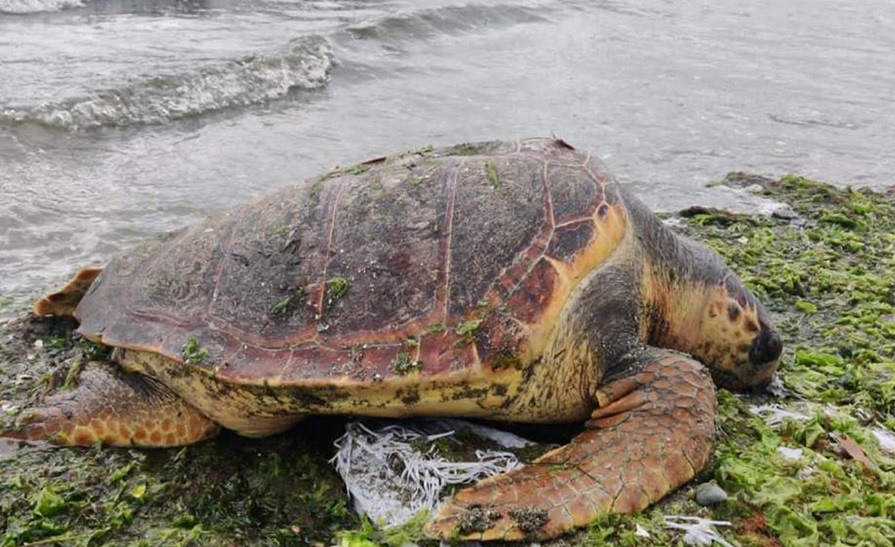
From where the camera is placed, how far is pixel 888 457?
2898 mm

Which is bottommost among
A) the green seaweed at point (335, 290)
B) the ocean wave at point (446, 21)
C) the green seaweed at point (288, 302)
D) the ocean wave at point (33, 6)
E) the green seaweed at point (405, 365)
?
the green seaweed at point (405, 365)

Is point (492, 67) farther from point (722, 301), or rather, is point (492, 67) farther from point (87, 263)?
point (722, 301)

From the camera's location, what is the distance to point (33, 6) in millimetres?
13172

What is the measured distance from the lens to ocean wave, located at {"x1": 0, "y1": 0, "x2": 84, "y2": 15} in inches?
506

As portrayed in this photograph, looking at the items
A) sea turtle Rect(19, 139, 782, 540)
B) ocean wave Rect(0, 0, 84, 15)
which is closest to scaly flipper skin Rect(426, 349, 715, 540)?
sea turtle Rect(19, 139, 782, 540)

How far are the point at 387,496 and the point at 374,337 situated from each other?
1.93ft

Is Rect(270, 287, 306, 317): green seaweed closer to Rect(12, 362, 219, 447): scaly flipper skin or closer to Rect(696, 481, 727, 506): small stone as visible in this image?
Rect(12, 362, 219, 447): scaly flipper skin

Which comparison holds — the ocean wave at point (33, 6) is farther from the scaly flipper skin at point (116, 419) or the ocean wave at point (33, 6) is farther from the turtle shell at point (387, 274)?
the scaly flipper skin at point (116, 419)

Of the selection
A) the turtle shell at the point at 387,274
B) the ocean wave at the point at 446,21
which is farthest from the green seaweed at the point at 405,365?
the ocean wave at the point at 446,21

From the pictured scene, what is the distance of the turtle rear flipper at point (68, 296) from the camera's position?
149 inches

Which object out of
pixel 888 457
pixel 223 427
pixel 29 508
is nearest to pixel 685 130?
pixel 888 457

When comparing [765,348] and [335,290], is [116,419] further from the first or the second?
[765,348]

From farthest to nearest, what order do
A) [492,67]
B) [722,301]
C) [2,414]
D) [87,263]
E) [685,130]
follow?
[492,67] < [685,130] < [87,263] < [722,301] < [2,414]

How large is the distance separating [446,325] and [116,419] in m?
1.43
